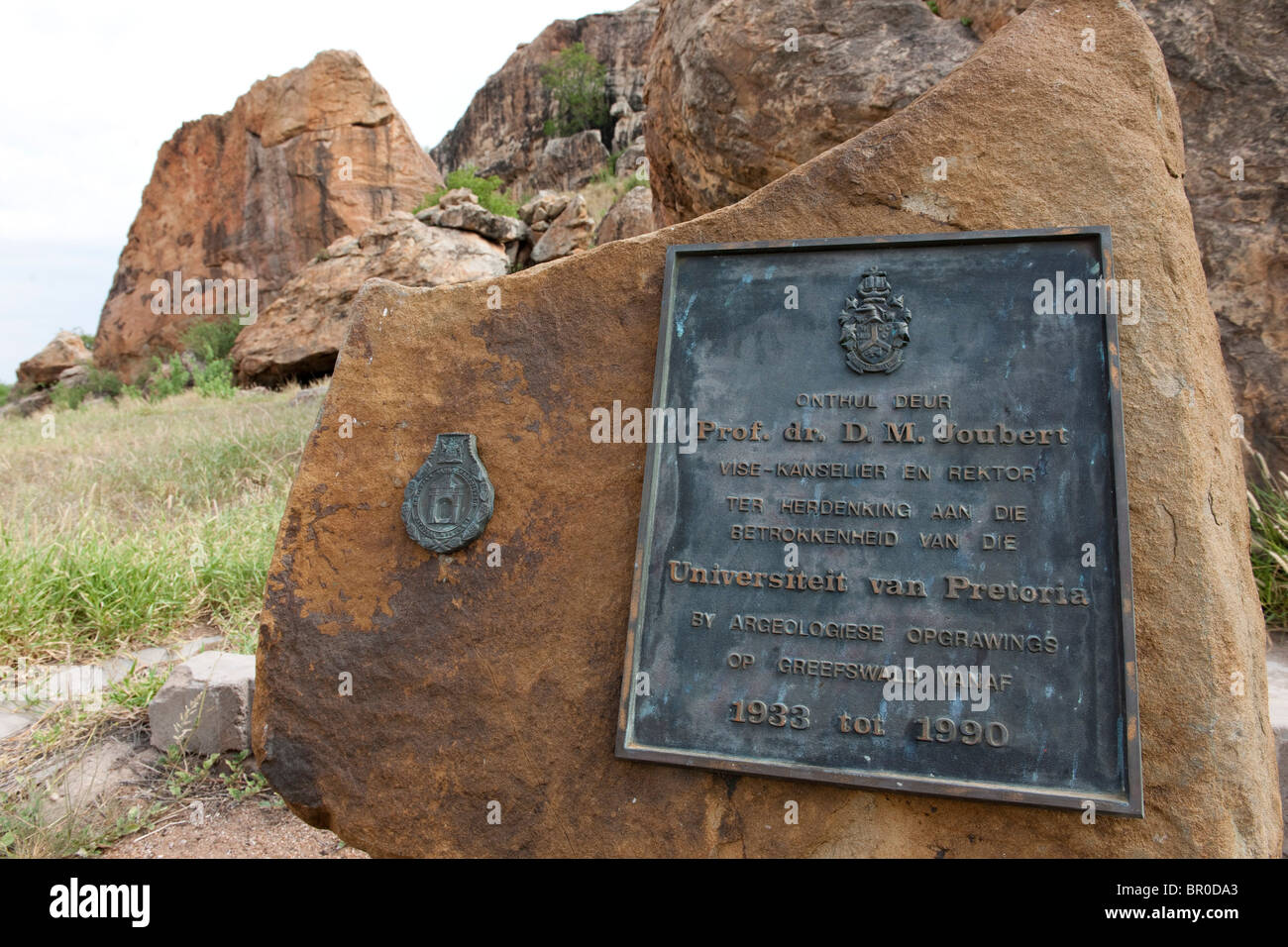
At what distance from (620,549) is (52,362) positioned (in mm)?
24820

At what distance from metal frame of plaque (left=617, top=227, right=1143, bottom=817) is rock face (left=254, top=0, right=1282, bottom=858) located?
0.36ft

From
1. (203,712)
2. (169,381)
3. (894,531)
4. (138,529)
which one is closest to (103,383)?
(169,381)

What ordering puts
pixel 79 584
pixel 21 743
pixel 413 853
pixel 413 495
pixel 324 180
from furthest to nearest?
pixel 324 180 → pixel 79 584 → pixel 21 743 → pixel 413 495 → pixel 413 853

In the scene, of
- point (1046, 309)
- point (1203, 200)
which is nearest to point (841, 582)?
point (1046, 309)

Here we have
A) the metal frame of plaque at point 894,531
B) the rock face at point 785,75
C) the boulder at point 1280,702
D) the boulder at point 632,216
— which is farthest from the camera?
the boulder at point 632,216

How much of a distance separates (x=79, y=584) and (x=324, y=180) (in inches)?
650

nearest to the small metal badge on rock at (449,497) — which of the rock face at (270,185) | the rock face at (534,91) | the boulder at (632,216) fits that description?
the boulder at (632,216)

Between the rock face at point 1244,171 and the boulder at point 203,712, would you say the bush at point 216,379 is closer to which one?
the boulder at point 203,712

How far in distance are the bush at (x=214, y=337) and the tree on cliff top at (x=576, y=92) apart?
14.0 metres

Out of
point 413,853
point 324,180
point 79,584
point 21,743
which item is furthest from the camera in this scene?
point 324,180

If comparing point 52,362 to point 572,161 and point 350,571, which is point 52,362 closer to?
point 572,161

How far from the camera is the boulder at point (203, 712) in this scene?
3.64 meters

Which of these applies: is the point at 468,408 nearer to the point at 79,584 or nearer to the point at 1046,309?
the point at 1046,309

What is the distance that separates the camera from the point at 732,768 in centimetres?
227
